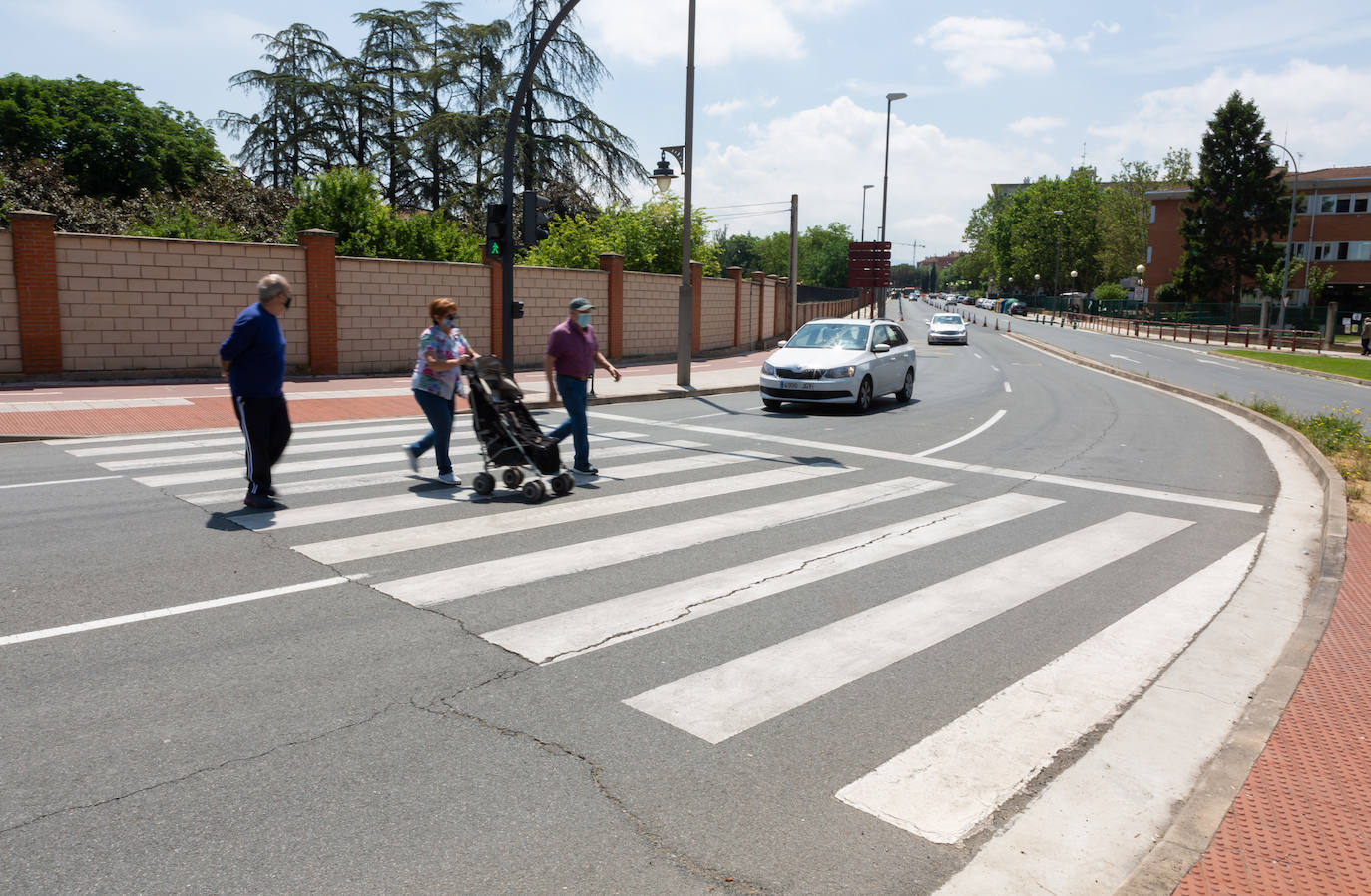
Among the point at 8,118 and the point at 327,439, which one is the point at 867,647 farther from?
the point at 8,118

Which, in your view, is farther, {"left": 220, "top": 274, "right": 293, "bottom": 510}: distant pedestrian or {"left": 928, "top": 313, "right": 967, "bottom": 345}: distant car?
{"left": 928, "top": 313, "right": 967, "bottom": 345}: distant car

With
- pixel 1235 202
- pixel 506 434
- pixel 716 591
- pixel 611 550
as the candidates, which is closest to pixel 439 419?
pixel 506 434

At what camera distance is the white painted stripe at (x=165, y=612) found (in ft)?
16.1

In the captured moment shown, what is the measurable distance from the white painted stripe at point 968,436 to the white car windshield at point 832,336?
104 inches

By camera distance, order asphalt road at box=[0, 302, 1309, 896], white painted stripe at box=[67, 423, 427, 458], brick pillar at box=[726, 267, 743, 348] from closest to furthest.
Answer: asphalt road at box=[0, 302, 1309, 896], white painted stripe at box=[67, 423, 427, 458], brick pillar at box=[726, 267, 743, 348]

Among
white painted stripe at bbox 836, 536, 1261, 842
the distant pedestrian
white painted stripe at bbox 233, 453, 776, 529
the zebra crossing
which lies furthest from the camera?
the distant pedestrian

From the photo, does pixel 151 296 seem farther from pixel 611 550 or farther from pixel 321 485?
pixel 611 550

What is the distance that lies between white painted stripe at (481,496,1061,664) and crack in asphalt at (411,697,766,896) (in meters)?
0.71

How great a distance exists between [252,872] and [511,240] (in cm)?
1535

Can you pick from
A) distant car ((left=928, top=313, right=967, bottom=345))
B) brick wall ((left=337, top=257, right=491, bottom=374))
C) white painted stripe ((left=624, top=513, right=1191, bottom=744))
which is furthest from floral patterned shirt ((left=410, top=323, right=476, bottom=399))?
distant car ((left=928, top=313, right=967, bottom=345))

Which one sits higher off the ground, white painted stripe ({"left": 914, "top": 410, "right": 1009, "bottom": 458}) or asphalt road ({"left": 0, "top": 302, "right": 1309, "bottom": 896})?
asphalt road ({"left": 0, "top": 302, "right": 1309, "bottom": 896})

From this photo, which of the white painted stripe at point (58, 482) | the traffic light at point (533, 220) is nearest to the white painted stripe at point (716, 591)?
the white painted stripe at point (58, 482)

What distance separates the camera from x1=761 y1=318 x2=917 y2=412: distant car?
16250 millimetres

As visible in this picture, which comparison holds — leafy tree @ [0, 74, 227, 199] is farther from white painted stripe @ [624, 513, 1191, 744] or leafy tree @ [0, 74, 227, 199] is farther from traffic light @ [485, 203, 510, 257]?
white painted stripe @ [624, 513, 1191, 744]
